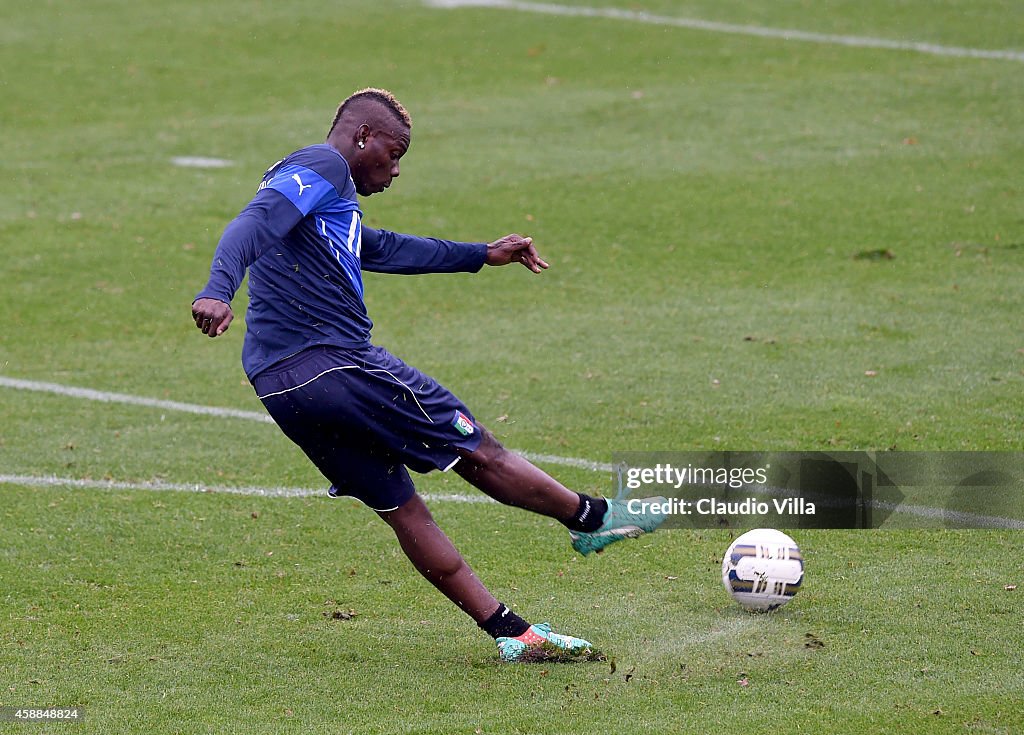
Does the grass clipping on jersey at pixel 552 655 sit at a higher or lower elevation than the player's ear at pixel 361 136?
lower

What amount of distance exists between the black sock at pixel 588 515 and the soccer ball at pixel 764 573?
656 mm

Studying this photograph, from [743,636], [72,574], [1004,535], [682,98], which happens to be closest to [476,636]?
[743,636]

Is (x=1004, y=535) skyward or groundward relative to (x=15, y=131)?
groundward

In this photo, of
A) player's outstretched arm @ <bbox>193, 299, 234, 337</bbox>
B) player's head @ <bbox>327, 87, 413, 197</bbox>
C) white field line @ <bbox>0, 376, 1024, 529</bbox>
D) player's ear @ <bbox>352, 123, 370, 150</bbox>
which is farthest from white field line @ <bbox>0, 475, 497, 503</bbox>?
player's outstretched arm @ <bbox>193, 299, 234, 337</bbox>

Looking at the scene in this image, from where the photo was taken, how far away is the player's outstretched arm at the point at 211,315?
14.9ft

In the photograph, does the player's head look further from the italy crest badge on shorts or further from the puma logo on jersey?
the italy crest badge on shorts

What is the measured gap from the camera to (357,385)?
5117 millimetres

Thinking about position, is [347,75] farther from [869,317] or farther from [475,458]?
[475,458]

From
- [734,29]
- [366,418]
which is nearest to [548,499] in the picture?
[366,418]

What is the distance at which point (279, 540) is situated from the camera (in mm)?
6797

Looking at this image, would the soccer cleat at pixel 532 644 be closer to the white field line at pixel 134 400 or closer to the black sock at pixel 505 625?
the black sock at pixel 505 625

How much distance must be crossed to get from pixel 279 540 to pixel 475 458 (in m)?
1.80

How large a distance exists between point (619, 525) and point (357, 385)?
1250mm

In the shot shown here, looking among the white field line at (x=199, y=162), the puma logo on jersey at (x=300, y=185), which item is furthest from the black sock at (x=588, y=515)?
the white field line at (x=199, y=162)
